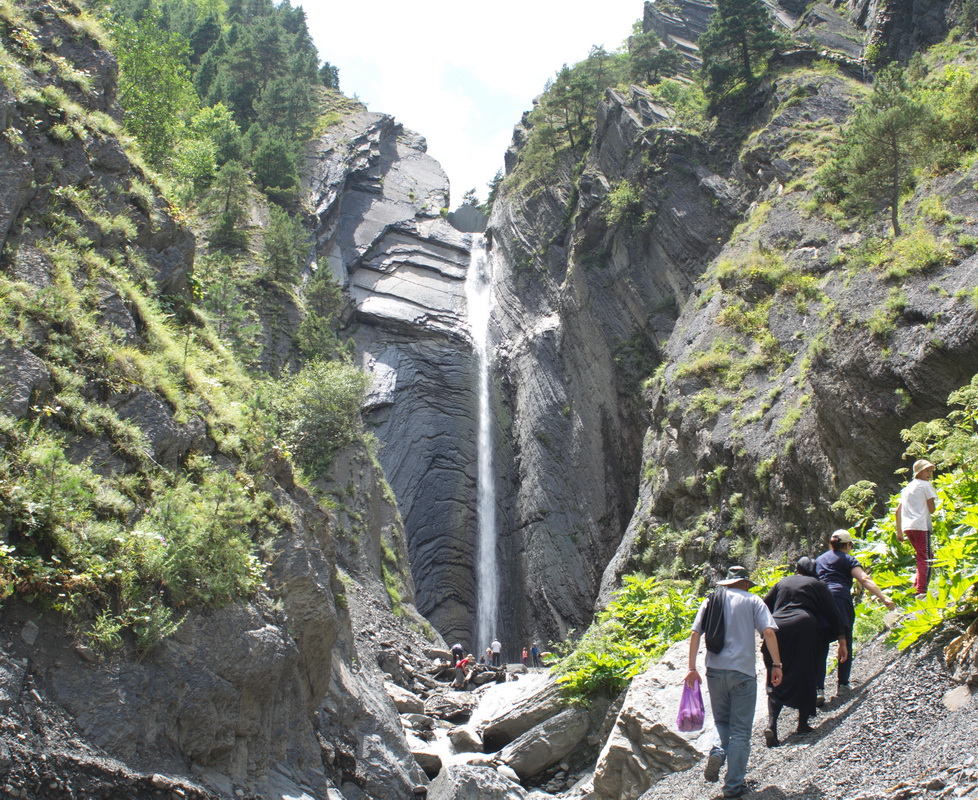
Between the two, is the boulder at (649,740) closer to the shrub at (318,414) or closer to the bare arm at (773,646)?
the bare arm at (773,646)

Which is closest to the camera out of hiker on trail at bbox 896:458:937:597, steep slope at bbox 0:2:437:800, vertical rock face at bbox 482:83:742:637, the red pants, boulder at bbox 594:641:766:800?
steep slope at bbox 0:2:437:800

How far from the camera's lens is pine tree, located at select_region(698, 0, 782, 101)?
33.1 meters

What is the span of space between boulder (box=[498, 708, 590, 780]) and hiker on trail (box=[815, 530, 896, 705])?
559 cm

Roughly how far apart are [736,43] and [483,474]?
22.7 m

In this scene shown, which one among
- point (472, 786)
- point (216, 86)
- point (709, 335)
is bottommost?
point (472, 786)

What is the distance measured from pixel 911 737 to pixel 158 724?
22.3ft

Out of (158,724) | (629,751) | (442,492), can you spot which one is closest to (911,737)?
(629,751)

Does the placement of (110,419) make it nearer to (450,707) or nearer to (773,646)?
(773,646)

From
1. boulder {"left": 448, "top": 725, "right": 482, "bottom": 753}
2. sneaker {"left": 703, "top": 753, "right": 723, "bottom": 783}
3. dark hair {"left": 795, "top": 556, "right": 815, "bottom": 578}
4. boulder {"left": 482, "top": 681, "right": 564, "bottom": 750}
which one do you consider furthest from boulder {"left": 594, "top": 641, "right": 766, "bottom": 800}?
boulder {"left": 448, "top": 725, "right": 482, "bottom": 753}

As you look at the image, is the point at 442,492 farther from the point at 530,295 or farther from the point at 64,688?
the point at 64,688

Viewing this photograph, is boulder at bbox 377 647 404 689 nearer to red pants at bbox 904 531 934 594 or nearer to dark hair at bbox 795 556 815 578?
dark hair at bbox 795 556 815 578

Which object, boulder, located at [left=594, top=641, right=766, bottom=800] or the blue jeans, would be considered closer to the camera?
the blue jeans

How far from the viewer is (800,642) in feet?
23.5

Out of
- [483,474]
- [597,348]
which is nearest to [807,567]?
[597,348]
